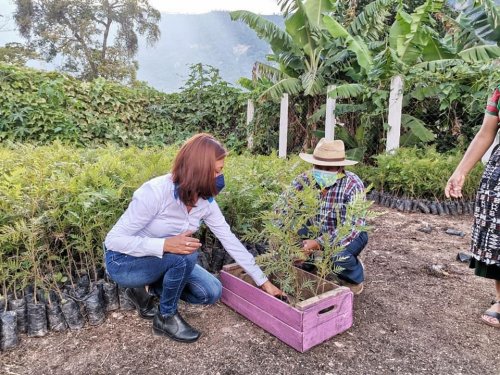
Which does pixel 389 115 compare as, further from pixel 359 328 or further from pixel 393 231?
pixel 359 328

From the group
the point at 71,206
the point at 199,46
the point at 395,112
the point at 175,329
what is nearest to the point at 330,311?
the point at 175,329

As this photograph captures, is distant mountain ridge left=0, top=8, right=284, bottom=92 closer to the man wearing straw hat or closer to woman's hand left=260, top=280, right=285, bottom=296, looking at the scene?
the man wearing straw hat

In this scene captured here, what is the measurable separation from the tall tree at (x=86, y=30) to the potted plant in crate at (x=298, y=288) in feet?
67.1

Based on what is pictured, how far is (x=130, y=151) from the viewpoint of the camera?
427cm

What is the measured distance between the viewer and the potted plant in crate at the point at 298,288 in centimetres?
231

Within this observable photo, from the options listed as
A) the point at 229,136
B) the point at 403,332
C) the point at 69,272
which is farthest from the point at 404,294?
the point at 229,136

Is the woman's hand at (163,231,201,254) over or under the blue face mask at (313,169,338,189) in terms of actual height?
under

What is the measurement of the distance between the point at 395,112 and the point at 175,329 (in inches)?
229

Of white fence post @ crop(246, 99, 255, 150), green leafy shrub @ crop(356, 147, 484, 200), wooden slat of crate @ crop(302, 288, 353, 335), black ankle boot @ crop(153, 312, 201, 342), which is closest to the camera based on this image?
wooden slat of crate @ crop(302, 288, 353, 335)

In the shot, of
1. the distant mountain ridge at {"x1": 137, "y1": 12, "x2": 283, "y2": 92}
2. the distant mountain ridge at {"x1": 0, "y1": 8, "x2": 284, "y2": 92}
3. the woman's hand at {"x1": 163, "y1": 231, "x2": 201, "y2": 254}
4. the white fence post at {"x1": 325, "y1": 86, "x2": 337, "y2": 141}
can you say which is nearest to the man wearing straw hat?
the woman's hand at {"x1": 163, "y1": 231, "x2": 201, "y2": 254}

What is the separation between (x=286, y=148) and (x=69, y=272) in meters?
7.06

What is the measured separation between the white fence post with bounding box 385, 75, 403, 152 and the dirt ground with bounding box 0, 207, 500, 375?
4.19 meters

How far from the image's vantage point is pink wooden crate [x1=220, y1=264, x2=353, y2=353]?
230 centimetres

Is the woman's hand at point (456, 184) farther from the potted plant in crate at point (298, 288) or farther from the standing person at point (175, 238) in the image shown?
the standing person at point (175, 238)
